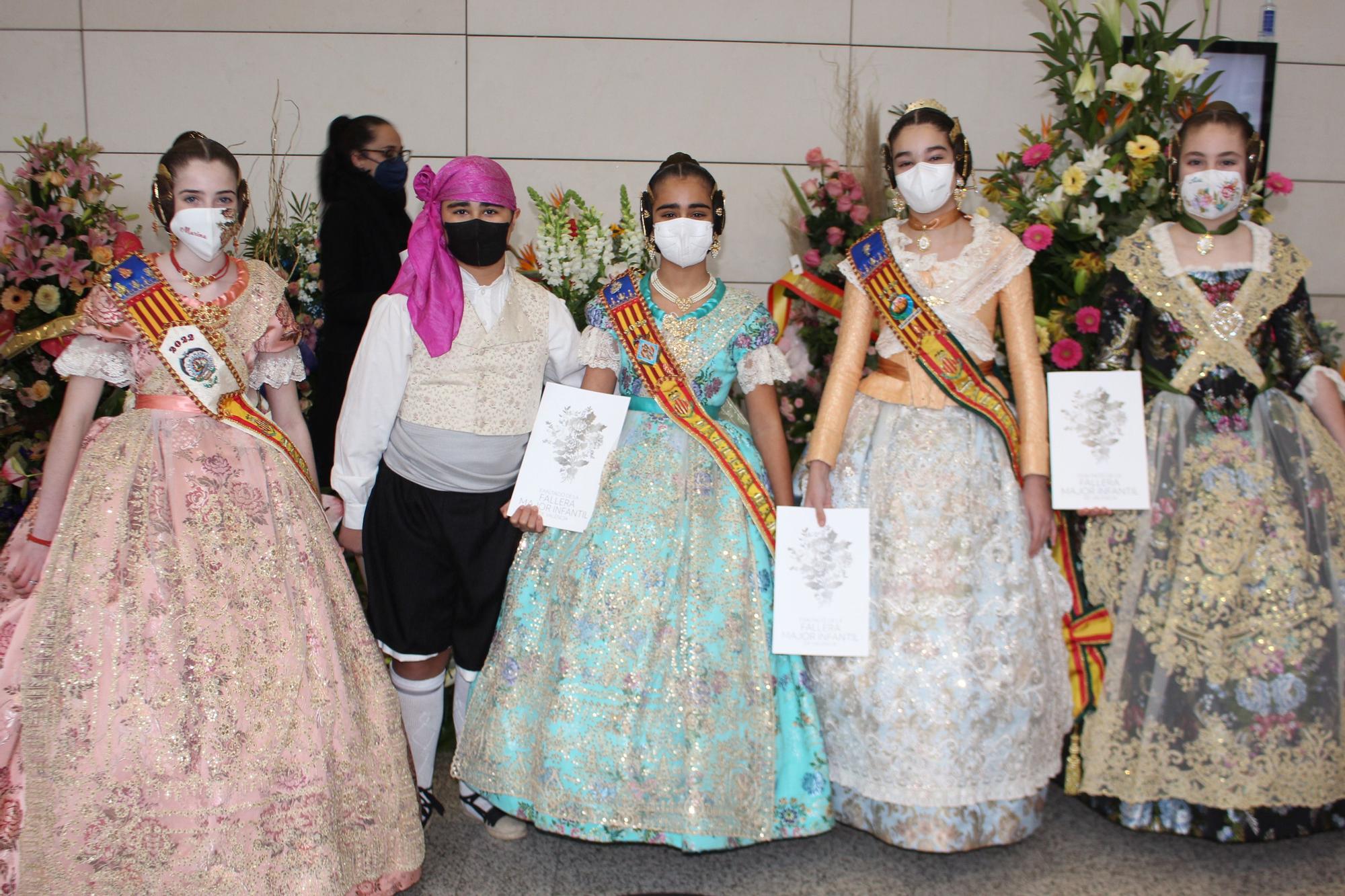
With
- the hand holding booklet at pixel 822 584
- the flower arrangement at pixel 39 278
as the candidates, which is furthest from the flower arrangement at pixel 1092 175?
the flower arrangement at pixel 39 278

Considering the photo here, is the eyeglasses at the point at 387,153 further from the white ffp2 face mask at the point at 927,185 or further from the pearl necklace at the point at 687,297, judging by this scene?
the white ffp2 face mask at the point at 927,185

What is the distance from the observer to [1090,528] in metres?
2.62

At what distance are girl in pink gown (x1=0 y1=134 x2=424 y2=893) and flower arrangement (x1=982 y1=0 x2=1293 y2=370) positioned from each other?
2011 mm

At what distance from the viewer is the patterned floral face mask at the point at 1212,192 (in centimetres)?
245

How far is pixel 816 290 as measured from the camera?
326cm

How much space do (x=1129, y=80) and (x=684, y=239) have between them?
1.49 metres

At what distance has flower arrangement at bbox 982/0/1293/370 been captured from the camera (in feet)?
9.31

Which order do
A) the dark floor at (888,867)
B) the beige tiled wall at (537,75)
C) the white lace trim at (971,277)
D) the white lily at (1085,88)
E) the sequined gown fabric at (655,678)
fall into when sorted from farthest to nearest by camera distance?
the beige tiled wall at (537,75) → the white lily at (1085,88) → the white lace trim at (971,277) → the dark floor at (888,867) → the sequined gown fabric at (655,678)

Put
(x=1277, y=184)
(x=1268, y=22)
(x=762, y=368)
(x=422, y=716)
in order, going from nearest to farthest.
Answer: (x=762, y=368)
(x=422, y=716)
(x=1277, y=184)
(x=1268, y=22)

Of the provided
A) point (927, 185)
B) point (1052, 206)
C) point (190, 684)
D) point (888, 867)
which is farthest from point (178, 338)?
point (1052, 206)

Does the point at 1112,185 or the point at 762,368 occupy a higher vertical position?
the point at 1112,185

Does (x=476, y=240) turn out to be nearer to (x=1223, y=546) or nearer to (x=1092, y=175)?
(x=1092, y=175)

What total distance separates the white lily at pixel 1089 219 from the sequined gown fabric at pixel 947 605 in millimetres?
468

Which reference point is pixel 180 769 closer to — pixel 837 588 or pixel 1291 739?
pixel 837 588
